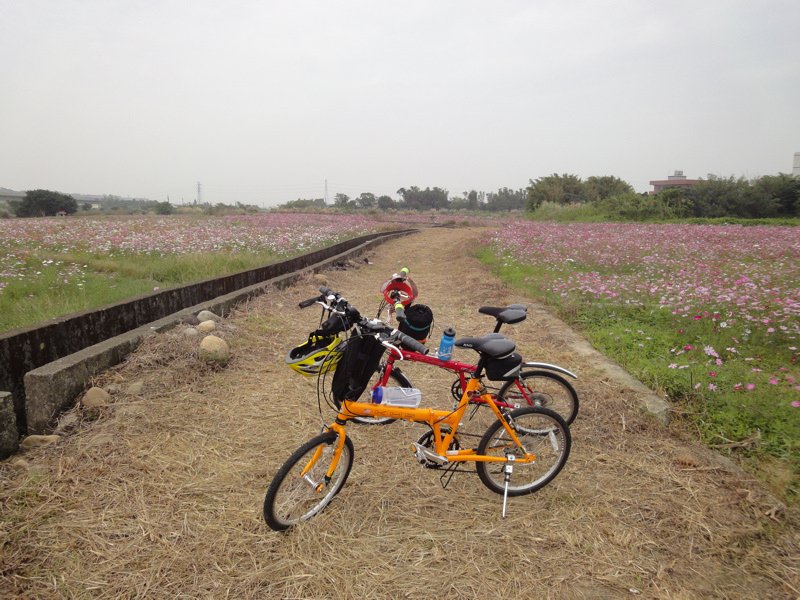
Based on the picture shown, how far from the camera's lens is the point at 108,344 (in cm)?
397

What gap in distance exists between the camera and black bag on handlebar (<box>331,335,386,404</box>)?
7.77ft

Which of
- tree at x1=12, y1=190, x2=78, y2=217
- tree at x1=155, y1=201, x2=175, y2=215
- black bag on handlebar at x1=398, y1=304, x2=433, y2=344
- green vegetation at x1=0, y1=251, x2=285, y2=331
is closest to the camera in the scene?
black bag on handlebar at x1=398, y1=304, x2=433, y2=344

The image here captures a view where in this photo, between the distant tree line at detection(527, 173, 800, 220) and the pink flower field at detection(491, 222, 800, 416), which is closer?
the pink flower field at detection(491, 222, 800, 416)

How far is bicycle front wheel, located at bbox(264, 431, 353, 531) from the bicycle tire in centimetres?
123

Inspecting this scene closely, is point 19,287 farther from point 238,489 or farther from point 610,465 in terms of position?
point 610,465

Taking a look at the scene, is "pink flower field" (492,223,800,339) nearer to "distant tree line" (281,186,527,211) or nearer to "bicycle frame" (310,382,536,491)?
"bicycle frame" (310,382,536,491)

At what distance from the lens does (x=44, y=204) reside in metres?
34.8

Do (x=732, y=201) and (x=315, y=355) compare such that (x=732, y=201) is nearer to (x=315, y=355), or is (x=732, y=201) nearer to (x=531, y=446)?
(x=531, y=446)

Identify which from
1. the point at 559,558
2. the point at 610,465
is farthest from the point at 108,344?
the point at 610,465

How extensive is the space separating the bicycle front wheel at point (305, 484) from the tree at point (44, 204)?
39184 millimetres

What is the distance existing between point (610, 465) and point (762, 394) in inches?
57.2

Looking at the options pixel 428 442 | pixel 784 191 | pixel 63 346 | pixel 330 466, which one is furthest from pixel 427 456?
pixel 784 191

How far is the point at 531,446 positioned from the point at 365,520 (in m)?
1.10

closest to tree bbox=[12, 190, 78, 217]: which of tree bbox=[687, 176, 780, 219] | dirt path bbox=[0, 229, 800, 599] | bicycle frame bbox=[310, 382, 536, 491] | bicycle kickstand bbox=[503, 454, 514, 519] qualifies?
dirt path bbox=[0, 229, 800, 599]
